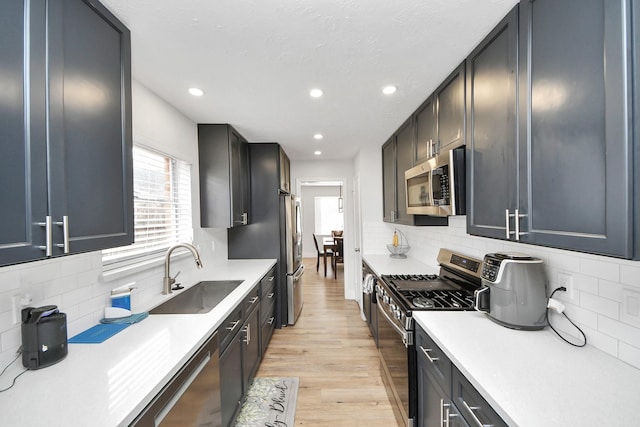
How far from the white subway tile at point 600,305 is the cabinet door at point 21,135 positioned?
2.02 meters

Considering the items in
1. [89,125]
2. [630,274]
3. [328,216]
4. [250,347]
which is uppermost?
[89,125]

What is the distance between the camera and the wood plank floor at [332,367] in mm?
2014

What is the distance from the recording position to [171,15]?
1.18 m

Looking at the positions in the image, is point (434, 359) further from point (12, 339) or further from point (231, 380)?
point (12, 339)

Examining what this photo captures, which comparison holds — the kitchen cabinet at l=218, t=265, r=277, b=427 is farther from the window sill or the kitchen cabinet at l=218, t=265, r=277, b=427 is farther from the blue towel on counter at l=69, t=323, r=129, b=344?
the window sill

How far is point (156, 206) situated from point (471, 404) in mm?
2288

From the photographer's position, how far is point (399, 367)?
1.80m

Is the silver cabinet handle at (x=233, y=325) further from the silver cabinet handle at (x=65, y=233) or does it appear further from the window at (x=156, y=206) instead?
the silver cabinet handle at (x=65, y=233)

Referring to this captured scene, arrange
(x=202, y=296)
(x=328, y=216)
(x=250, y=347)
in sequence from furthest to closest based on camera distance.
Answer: (x=328, y=216) → (x=202, y=296) → (x=250, y=347)

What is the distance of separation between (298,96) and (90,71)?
4.19 ft

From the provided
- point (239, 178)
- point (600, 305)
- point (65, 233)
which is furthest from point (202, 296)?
point (600, 305)

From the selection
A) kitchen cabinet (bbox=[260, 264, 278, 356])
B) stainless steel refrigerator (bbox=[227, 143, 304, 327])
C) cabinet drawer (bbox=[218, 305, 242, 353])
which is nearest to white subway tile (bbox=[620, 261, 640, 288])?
cabinet drawer (bbox=[218, 305, 242, 353])

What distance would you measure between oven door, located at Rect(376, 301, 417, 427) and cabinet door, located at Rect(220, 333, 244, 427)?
Answer: 3.62 feet

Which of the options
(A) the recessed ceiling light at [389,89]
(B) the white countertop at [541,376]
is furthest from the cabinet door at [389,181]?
(B) the white countertop at [541,376]
